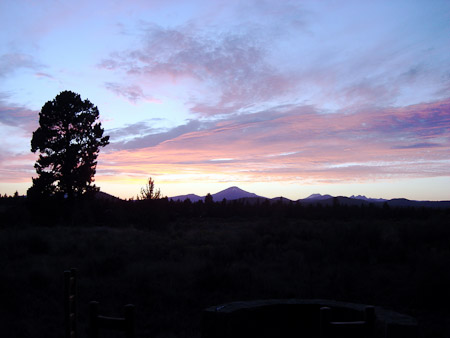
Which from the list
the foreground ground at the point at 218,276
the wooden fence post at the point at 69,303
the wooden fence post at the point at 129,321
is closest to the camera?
the wooden fence post at the point at 129,321

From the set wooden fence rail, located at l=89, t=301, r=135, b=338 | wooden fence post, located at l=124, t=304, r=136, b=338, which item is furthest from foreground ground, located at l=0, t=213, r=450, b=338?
wooden fence post, located at l=124, t=304, r=136, b=338

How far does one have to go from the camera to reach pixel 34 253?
1538 cm

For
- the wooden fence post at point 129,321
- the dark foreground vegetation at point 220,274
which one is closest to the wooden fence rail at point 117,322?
the wooden fence post at point 129,321

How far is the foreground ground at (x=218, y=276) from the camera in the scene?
8281 mm

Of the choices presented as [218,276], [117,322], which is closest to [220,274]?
[218,276]

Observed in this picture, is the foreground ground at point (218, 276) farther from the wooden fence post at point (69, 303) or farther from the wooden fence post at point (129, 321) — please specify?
the wooden fence post at point (129, 321)

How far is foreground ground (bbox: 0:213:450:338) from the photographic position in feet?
27.2

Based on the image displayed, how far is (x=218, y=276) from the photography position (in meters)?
10.7

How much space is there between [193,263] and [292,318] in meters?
6.31

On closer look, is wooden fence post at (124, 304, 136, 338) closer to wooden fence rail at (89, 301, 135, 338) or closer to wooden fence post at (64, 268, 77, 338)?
wooden fence rail at (89, 301, 135, 338)

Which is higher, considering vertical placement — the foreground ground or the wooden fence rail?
the wooden fence rail

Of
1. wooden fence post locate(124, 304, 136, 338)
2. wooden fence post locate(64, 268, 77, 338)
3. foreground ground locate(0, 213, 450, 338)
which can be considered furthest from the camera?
foreground ground locate(0, 213, 450, 338)

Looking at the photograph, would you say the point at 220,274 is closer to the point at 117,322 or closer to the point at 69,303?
the point at 69,303

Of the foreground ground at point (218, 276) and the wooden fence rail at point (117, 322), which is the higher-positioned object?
the wooden fence rail at point (117, 322)
